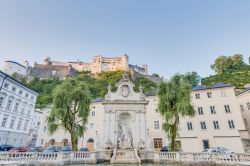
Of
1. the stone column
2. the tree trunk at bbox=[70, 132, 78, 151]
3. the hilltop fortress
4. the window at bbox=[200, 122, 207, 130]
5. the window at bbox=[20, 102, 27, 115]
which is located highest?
the hilltop fortress

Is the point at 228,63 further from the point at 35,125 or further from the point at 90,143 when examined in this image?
the point at 35,125

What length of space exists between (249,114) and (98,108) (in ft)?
109

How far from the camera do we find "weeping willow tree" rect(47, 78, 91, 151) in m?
19.6

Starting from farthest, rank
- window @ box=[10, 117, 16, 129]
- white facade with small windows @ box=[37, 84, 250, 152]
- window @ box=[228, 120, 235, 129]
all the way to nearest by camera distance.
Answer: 1. window @ box=[10, 117, 16, 129]
2. window @ box=[228, 120, 235, 129]
3. white facade with small windows @ box=[37, 84, 250, 152]

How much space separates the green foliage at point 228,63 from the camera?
64.0 m

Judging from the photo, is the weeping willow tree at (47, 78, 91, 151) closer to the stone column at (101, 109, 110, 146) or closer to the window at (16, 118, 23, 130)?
the stone column at (101, 109, 110, 146)

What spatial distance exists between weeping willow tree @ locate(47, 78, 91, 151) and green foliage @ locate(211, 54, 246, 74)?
202 ft

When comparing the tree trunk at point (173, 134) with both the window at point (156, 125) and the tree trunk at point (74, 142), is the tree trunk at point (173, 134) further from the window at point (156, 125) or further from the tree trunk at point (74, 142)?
the window at point (156, 125)

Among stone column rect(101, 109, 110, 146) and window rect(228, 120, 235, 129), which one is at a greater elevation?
window rect(228, 120, 235, 129)

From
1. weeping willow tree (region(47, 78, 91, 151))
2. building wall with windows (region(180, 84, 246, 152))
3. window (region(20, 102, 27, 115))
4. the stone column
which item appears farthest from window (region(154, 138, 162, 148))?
window (region(20, 102, 27, 115))

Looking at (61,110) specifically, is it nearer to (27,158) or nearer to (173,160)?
(27,158)

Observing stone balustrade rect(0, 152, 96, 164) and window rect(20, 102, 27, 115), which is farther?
window rect(20, 102, 27, 115)

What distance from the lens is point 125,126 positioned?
20.0 m

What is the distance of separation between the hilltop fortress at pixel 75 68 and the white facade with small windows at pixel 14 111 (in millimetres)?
68888
